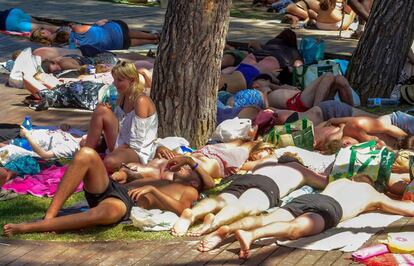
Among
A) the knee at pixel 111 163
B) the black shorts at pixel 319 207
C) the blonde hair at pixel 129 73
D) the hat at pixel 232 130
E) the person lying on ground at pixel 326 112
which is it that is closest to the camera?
the black shorts at pixel 319 207

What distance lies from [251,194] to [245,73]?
422 cm

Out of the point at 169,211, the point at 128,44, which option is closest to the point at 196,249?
the point at 169,211

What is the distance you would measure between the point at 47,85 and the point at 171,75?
2626 mm

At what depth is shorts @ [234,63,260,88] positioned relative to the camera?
1056 cm

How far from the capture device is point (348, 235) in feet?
20.1

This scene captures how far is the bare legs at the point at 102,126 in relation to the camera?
7.91 meters

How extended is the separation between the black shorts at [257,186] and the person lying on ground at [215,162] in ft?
1.76

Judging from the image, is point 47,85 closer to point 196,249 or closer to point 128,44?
point 128,44

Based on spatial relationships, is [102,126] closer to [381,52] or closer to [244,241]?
[244,241]

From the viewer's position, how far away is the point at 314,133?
8.45m

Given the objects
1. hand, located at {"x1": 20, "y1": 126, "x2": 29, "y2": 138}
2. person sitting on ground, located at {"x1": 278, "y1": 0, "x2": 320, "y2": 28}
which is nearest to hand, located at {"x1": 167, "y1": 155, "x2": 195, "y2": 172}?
hand, located at {"x1": 20, "y1": 126, "x2": 29, "y2": 138}

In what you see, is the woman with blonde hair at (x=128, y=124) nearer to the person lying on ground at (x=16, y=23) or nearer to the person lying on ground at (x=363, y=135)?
the person lying on ground at (x=363, y=135)

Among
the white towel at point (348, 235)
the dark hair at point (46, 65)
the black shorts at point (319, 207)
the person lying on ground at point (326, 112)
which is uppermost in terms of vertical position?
the black shorts at point (319, 207)

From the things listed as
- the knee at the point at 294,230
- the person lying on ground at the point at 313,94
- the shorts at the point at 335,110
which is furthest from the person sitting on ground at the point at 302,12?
the knee at the point at 294,230
